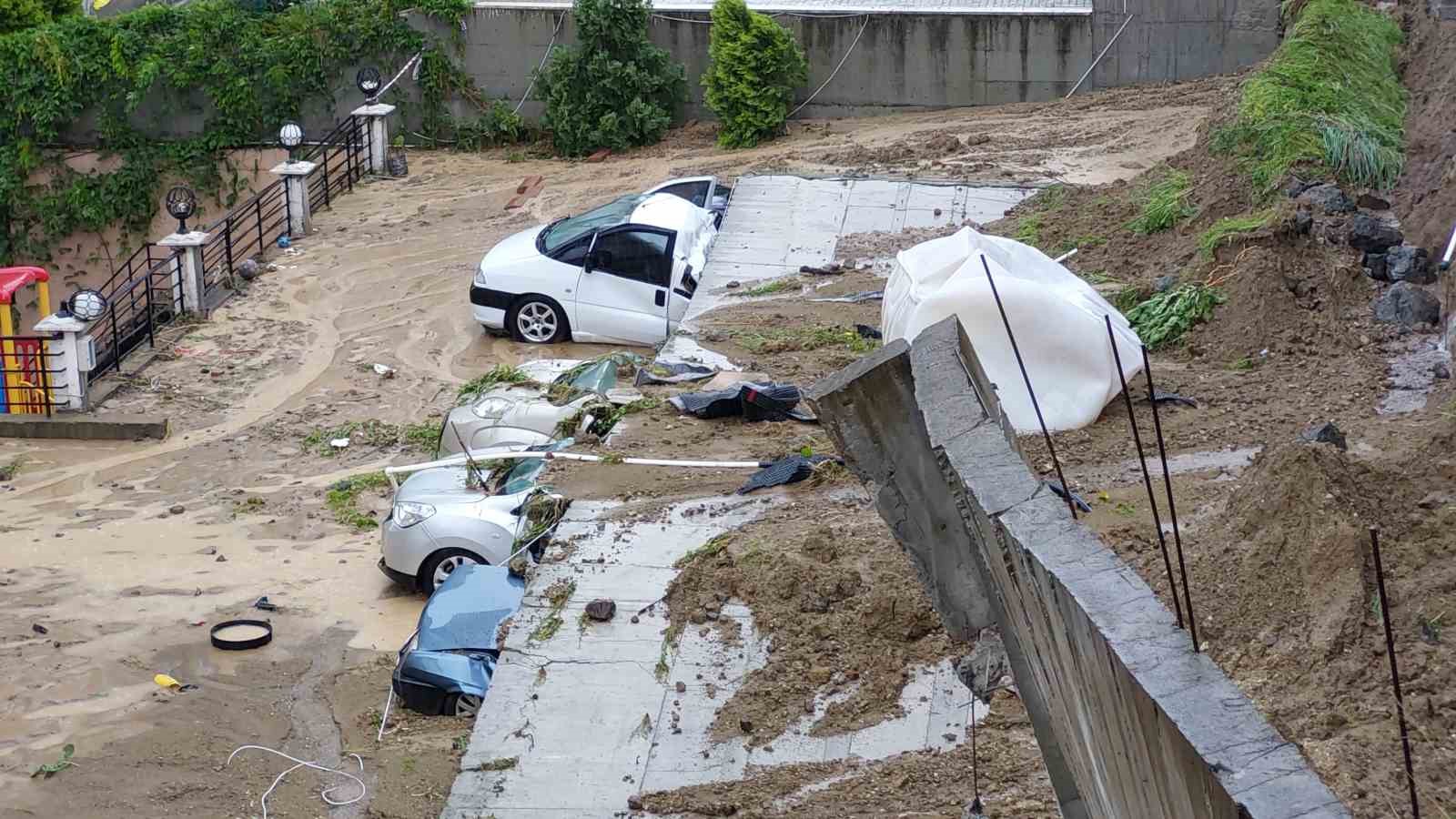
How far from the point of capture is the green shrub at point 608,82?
896 inches

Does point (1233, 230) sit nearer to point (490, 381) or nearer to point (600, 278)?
point (490, 381)

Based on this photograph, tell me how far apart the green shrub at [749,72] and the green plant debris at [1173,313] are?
10829mm

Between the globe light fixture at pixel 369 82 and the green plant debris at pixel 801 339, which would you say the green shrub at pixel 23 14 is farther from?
the green plant debris at pixel 801 339

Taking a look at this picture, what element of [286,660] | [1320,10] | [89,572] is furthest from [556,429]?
[1320,10]

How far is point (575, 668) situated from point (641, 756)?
85 centimetres

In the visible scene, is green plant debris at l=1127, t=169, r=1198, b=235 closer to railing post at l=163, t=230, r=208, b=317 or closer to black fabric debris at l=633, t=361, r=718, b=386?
black fabric debris at l=633, t=361, r=718, b=386

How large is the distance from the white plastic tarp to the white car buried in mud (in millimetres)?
4678

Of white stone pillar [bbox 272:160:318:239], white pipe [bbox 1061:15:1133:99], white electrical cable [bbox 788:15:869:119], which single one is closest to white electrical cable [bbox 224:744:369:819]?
white stone pillar [bbox 272:160:318:239]

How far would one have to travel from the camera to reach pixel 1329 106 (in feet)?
48.1

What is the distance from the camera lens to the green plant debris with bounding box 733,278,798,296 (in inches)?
609

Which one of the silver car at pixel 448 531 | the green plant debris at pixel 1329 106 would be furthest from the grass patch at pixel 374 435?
the green plant debris at pixel 1329 106

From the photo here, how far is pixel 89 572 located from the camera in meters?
11.7

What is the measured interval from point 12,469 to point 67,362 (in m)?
1.65

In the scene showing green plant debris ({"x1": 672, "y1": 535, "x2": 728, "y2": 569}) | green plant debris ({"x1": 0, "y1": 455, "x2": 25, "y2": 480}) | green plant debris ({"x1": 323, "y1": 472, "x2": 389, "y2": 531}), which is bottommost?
green plant debris ({"x1": 0, "y1": 455, "x2": 25, "y2": 480})
